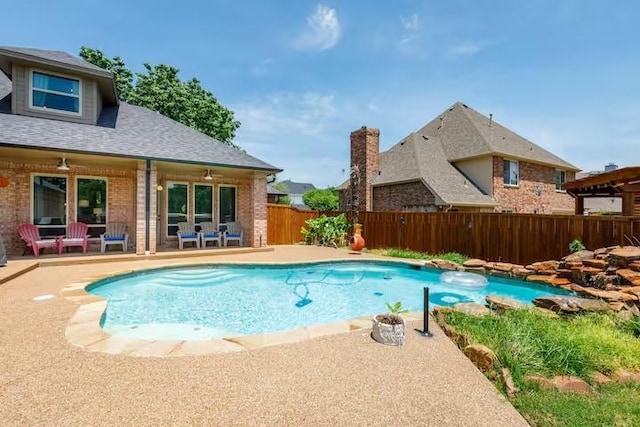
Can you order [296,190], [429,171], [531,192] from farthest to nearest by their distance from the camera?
1. [296,190]
2. [531,192]
3. [429,171]

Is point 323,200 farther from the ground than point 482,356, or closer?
farther from the ground

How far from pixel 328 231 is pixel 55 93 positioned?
11345 millimetres

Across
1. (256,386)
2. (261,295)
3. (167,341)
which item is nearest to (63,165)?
(261,295)

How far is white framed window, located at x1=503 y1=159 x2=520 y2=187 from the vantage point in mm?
18547

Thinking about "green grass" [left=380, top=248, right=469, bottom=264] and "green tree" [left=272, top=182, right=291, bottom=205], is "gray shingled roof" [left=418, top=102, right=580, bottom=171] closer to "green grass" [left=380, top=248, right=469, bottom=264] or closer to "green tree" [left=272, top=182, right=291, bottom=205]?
"green grass" [left=380, top=248, right=469, bottom=264]

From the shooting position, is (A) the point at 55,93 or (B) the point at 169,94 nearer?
(A) the point at 55,93

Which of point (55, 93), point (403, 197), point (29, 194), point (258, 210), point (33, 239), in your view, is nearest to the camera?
point (33, 239)

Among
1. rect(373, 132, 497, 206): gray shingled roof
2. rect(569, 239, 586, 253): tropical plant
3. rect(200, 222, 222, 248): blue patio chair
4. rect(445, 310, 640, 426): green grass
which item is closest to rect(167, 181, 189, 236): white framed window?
Answer: rect(200, 222, 222, 248): blue patio chair

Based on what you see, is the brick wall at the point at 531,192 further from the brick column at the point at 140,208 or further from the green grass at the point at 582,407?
the brick column at the point at 140,208

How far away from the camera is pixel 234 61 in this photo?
52.4 feet

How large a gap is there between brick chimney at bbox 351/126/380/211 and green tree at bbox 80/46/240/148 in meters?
12.8

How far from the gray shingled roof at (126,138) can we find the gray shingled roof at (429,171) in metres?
8.11

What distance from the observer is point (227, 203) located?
45.5 feet

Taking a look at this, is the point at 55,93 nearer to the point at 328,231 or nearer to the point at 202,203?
the point at 202,203
